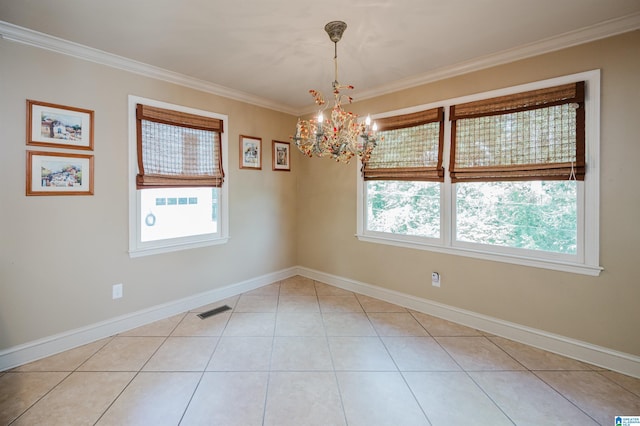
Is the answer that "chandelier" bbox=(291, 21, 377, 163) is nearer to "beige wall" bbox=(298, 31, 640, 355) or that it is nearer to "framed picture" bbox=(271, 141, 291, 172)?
"beige wall" bbox=(298, 31, 640, 355)

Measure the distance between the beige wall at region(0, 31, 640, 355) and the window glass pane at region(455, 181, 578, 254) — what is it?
219 millimetres

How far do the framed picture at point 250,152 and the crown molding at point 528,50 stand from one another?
175cm

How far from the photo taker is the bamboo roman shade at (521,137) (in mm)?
2324

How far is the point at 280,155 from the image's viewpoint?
4.23m

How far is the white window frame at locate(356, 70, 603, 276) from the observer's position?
224 cm

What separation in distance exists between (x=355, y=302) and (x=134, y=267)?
2.47 meters

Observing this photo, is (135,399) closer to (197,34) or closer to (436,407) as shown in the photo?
(436,407)

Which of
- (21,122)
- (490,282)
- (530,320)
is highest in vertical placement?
(21,122)

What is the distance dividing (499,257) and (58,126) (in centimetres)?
411

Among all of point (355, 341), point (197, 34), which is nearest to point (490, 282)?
point (355, 341)

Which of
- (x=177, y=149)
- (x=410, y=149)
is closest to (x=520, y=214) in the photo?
(x=410, y=149)

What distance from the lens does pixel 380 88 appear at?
11.3 feet

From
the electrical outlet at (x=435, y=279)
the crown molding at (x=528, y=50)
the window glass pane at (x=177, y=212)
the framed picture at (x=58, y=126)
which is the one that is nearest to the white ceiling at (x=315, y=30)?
the crown molding at (x=528, y=50)

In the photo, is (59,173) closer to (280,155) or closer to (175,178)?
(175,178)
